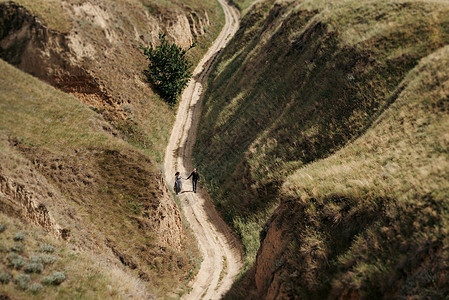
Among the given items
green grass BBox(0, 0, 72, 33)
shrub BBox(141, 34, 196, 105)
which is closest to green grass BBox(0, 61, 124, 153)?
green grass BBox(0, 0, 72, 33)

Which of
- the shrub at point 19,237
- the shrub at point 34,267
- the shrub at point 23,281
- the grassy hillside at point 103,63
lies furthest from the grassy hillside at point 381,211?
the grassy hillside at point 103,63

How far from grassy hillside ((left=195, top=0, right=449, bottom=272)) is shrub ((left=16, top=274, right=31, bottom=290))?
13457 mm

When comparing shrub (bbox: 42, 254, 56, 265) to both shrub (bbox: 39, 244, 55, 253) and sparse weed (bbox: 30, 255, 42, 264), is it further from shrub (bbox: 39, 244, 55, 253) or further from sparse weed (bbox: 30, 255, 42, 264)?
shrub (bbox: 39, 244, 55, 253)

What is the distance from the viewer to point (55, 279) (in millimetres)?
12516

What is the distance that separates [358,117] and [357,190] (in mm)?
9666

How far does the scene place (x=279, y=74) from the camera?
3344 centimetres

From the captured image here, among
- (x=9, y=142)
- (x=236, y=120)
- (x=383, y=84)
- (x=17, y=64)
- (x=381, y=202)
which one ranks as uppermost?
(x=383, y=84)

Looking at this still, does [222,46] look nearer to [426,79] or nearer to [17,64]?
[17,64]

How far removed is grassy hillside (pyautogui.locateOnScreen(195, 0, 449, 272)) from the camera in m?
23.6

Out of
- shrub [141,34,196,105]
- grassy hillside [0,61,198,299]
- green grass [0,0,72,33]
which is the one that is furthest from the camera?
shrub [141,34,196,105]

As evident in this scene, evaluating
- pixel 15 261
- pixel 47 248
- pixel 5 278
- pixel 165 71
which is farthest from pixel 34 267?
pixel 165 71

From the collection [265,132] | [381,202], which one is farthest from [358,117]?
[381,202]

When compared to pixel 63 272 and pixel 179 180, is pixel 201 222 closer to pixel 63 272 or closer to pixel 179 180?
pixel 179 180

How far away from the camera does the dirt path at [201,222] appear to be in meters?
21.4
